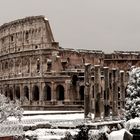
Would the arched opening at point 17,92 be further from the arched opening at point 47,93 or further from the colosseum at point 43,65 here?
the arched opening at point 47,93

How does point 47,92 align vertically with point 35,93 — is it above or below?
above

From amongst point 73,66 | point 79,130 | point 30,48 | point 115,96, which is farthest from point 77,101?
point 79,130

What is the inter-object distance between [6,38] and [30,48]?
20.0 ft

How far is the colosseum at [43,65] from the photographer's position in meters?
49.2

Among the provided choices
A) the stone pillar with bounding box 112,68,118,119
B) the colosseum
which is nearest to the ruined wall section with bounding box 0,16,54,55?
the colosseum

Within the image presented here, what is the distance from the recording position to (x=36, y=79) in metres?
51.0

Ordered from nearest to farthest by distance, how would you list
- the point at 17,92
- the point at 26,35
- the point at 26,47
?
the point at 17,92
the point at 26,47
the point at 26,35

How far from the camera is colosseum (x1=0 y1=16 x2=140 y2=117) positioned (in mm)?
49250

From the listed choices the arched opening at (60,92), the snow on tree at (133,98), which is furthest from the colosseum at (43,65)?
the snow on tree at (133,98)

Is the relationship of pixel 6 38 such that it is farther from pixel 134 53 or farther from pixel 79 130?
pixel 79 130

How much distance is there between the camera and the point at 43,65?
5216 centimetres

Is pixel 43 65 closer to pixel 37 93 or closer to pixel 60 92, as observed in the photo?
pixel 37 93

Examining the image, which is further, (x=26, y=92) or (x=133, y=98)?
(x=26, y=92)

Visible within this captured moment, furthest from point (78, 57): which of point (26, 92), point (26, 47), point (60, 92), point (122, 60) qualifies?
point (26, 92)
